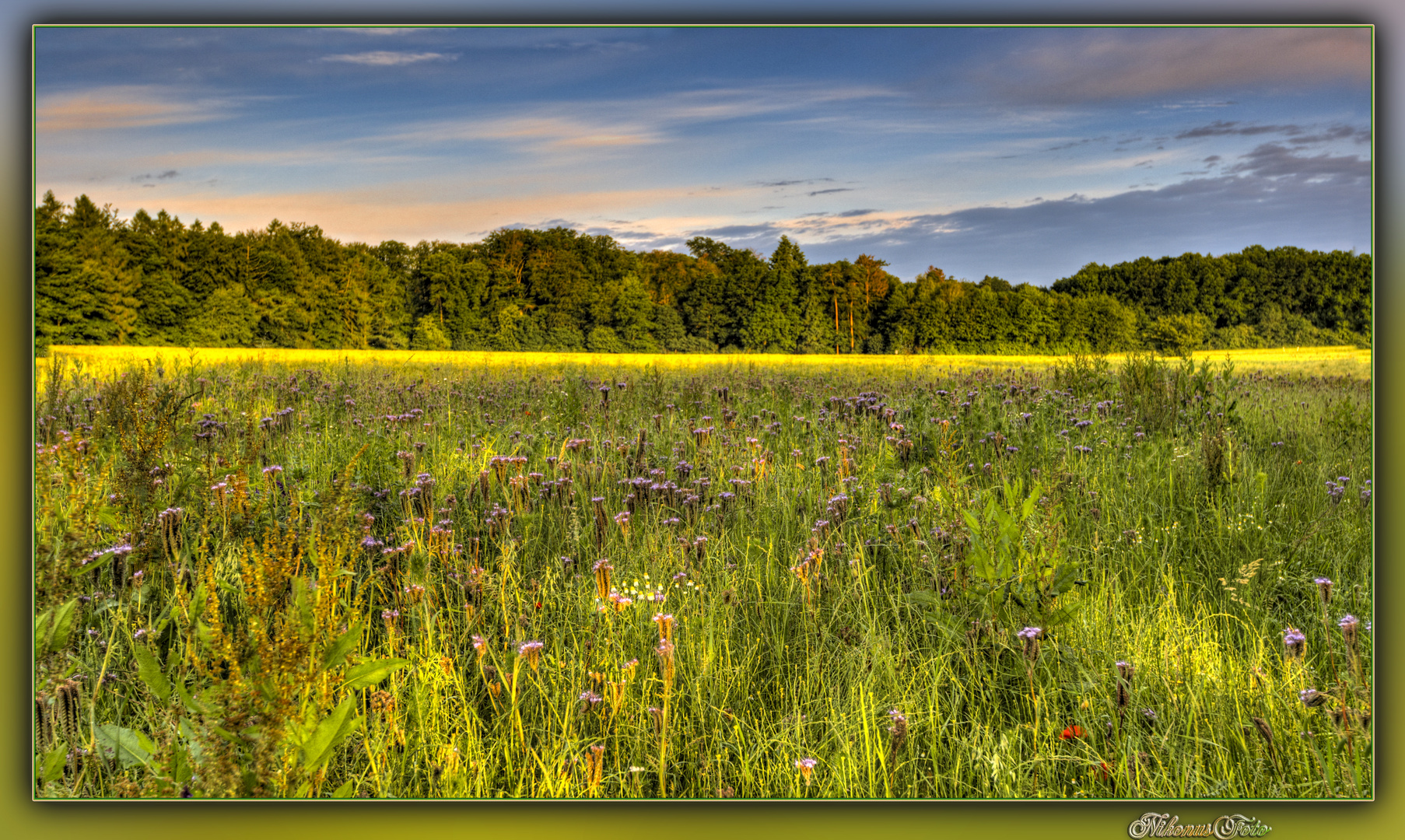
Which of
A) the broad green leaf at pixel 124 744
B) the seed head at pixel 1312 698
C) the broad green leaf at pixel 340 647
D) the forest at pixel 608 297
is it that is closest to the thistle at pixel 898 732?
the seed head at pixel 1312 698

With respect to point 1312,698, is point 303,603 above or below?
above

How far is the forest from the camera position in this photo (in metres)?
3.18

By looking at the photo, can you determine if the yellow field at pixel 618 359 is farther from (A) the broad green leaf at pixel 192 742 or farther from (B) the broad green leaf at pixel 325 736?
(B) the broad green leaf at pixel 325 736

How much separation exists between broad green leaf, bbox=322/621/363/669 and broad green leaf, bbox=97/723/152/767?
21.8 inches

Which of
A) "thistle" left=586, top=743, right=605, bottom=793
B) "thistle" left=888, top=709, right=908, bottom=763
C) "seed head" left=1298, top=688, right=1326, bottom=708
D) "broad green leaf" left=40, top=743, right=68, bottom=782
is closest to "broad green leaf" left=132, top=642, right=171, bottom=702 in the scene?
"broad green leaf" left=40, top=743, right=68, bottom=782

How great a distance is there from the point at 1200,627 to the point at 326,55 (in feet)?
12.7

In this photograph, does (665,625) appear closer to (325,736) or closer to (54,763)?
(325,736)

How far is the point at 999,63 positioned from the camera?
2.76 meters

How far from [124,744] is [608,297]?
23.4 feet

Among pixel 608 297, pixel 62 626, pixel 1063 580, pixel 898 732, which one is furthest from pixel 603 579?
pixel 608 297

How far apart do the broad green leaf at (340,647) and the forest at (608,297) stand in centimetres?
192

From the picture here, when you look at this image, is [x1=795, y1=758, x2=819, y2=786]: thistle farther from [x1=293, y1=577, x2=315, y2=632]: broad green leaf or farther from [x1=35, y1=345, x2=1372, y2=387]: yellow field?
[x1=35, y1=345, x2=1372, y2=387]: yellow field

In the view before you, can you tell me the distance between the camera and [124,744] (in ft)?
5.71

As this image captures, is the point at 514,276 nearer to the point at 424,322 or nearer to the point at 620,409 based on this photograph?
the point at 424,322
